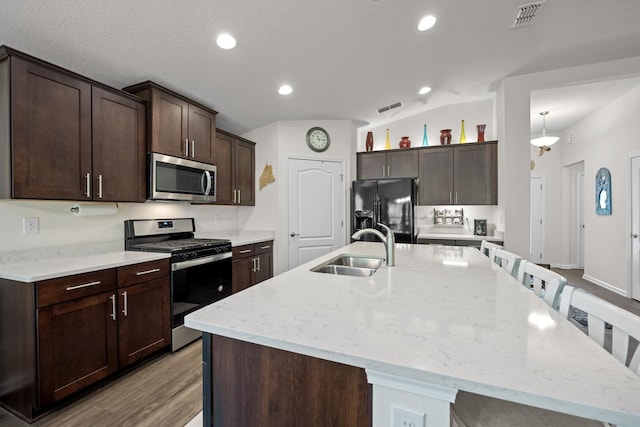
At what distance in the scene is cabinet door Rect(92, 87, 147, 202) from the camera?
218 centimetres

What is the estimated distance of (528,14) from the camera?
249 cm

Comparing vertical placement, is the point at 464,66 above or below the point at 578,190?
above

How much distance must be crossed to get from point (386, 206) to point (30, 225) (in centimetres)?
356

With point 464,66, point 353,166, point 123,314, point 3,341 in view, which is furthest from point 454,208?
point 3,341

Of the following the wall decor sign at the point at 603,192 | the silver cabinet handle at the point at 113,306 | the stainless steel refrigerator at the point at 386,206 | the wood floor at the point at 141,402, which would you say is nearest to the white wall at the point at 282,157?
the stainless steel refrigerator at the point at 386,206

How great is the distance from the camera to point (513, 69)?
3.39 m

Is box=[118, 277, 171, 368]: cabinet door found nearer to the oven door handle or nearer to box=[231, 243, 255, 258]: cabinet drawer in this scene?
the oven door handle

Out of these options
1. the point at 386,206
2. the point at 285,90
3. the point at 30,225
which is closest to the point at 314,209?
the point at 386,206

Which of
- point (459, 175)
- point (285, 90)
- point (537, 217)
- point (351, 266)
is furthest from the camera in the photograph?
point (537, 217)

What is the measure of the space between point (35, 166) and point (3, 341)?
3.61 ft

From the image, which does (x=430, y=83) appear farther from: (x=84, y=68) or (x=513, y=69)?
(x=84, y=68)

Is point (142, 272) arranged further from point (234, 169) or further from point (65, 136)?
point (234, 169)

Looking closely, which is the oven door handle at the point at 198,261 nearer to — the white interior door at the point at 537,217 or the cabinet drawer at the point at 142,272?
the cabinet drawer at the point at 142,272

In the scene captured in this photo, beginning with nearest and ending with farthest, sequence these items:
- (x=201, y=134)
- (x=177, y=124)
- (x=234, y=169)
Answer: (x=177, y=124) < (x=201, y=134) < (x=234, y=169)
